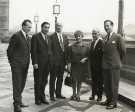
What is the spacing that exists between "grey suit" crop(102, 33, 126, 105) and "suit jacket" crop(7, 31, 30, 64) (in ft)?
6.46

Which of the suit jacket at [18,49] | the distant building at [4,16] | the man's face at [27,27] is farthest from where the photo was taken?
the distant building at [4,16]

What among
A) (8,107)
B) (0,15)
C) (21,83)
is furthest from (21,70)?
(0,15)

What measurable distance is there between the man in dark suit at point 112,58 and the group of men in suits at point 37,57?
4.58ft

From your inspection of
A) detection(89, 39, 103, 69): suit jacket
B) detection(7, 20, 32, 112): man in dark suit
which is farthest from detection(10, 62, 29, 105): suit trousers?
detection(89, 39, 103, 69): suit jacket

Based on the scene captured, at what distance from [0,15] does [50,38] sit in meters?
120

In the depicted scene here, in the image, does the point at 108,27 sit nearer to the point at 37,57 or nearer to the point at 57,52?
the point at 57,52

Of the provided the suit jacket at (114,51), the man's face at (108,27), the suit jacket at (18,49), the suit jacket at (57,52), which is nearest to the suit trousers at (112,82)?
the suit jacket at (114,51)

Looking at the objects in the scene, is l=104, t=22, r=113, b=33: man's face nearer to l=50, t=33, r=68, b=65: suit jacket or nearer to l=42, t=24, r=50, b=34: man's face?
l=42, t=24, r=50, b=34: man's face

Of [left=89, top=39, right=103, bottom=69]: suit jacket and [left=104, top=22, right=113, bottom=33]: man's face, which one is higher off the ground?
[left=104, top=22, right=113, bottom=33]: man's face

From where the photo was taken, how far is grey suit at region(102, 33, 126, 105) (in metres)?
9.25

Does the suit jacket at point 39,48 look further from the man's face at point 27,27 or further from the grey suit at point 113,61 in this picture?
the grey suit at point 113,61

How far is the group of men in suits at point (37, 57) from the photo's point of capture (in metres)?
8.55

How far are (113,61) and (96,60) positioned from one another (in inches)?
37.5

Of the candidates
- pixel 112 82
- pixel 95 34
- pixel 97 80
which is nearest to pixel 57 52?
pixel 95 34
